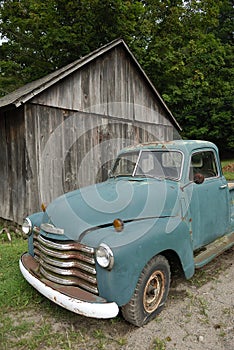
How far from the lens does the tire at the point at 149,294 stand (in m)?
2.80

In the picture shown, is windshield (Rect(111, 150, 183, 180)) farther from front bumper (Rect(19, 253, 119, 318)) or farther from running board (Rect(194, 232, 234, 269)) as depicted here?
front bumper (Rect(19, 253, 119, 318))

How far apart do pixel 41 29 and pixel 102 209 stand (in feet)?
46.5

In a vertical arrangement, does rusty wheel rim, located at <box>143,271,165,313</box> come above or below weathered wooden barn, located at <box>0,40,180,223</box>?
below

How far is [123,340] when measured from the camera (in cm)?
272

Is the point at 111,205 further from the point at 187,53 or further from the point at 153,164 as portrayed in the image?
the point at 187,53

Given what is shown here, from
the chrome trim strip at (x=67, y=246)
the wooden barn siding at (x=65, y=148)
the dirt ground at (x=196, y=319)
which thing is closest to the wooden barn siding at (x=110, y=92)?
the wooden barn siding at (x=65, y=148)

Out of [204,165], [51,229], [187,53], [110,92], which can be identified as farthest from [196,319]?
[187,53]

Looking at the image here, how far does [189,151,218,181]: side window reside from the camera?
161 inches

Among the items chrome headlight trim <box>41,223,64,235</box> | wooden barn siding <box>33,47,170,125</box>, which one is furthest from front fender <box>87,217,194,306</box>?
wooden barn siding <box>33,47,170,125</box>

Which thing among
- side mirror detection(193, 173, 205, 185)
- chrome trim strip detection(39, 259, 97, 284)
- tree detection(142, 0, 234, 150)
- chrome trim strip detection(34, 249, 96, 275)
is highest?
tree detection(142, 0, 234, 150)

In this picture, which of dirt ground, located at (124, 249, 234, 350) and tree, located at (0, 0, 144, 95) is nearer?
dirt ground, located at (124, 249, 234, 350)

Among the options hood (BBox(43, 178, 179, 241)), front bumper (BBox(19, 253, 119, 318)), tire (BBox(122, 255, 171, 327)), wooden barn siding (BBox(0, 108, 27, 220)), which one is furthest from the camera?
wooden barn siding (BBox(0, 108, 27, 220))

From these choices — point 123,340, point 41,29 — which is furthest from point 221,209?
point 41,29

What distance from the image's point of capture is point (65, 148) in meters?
6.86
